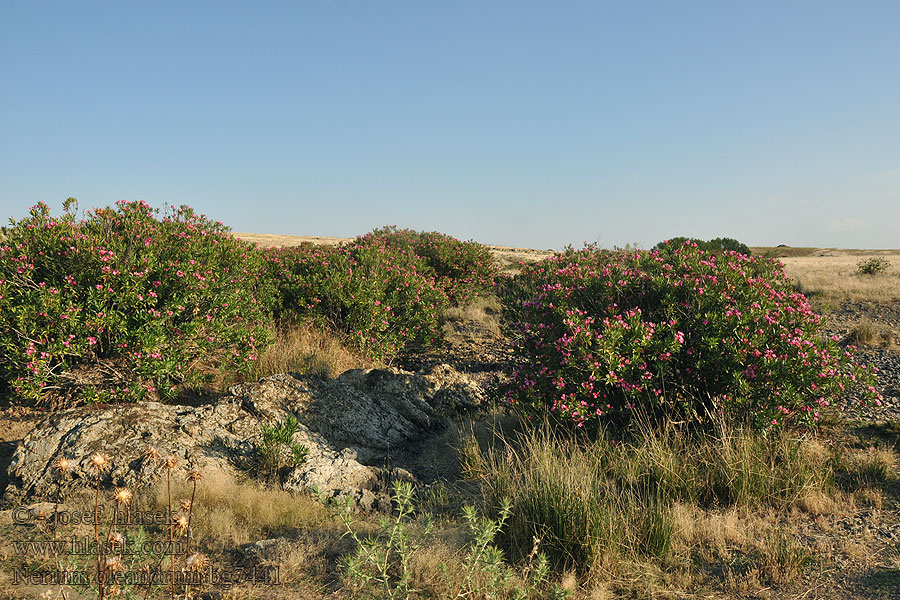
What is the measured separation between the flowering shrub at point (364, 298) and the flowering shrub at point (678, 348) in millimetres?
3912

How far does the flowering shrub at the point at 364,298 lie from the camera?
9.80 m

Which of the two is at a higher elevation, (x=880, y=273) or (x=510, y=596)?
(x=880, y=273)

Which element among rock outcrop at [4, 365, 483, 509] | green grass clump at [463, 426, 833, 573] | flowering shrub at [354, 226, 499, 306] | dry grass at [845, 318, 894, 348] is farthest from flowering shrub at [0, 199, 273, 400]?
dry grass at [845, 318, 894, 348]

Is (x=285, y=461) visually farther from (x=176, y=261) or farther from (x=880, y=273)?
(x=880, y=273)

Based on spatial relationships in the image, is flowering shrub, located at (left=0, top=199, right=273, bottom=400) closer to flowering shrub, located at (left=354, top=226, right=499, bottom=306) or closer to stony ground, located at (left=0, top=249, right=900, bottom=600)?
stony ground, located at (left=0, top=249, right=900, bottom=600)

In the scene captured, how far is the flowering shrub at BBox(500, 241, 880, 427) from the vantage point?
5.43 meters

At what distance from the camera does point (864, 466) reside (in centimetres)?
519

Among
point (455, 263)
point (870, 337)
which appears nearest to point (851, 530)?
point (870, 337)

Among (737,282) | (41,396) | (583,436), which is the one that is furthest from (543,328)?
(41,396)

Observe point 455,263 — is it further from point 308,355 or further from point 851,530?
point 851,530

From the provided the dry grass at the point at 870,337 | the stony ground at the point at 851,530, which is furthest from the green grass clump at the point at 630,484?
the dry grass at the point at 870,337

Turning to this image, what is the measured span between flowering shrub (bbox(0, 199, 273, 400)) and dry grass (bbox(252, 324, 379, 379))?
2.30ft

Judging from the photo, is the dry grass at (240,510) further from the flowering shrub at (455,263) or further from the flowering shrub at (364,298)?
the flowering shrub at (455,263)

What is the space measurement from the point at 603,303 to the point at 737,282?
141 cm
